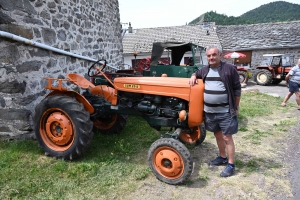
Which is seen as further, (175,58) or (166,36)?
(166,36)

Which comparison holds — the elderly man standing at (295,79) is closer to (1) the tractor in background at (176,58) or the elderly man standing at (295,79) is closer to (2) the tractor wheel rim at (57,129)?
(1) the tractor in background at (176,58)

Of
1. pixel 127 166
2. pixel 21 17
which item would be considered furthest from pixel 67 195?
pixel 21 17

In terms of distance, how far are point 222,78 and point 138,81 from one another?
1039 mm

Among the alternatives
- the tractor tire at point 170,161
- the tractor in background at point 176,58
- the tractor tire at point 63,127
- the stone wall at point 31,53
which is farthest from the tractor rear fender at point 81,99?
the tractor in background at point 176,58

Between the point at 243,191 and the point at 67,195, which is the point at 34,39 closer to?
the point at 67,195

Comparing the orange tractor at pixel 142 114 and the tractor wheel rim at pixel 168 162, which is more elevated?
the orange tractor at pixel 142 114

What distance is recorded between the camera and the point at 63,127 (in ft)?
9.26

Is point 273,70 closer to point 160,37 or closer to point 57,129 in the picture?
point 160,37

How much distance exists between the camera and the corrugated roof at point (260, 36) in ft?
53.2

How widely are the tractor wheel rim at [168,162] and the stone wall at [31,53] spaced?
2063mm

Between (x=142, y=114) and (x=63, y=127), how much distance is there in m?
1.02

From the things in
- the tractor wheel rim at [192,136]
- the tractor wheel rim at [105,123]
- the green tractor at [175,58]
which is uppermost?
the green tractor at [175,58]

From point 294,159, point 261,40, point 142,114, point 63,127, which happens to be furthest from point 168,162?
point 261,40

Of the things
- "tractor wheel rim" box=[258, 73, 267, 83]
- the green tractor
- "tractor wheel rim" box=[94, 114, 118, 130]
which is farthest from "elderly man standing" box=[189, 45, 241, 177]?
"tractor wheel rim" box=[258, 73, 267, 83]
